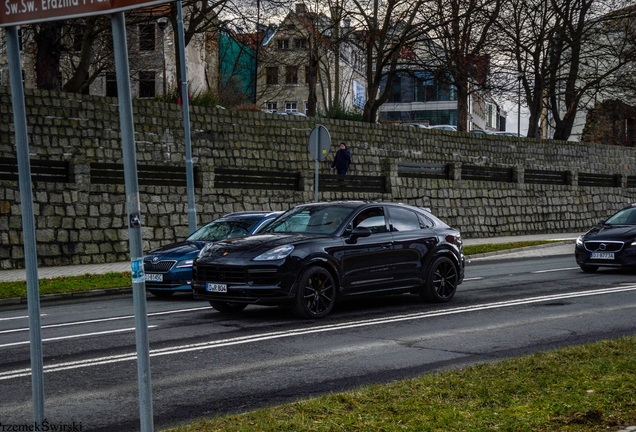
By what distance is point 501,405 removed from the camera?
6.43m

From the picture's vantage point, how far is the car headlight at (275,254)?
12.1 m

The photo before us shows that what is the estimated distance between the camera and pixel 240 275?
480 inches

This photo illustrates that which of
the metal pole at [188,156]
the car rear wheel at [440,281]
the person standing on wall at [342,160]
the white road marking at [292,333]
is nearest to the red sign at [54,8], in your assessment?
the white road marking at [292,333]

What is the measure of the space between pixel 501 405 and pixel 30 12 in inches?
157

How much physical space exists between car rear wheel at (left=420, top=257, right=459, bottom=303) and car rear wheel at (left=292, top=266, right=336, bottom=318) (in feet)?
6.64

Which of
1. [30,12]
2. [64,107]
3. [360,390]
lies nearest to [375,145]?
[64,107]

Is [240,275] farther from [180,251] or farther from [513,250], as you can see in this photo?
[513,250]

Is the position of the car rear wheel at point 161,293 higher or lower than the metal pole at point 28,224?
lower

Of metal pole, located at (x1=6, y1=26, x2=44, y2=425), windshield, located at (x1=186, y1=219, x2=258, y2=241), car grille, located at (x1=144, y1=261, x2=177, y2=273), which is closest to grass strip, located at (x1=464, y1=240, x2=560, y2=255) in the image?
windshield, located at (x1=186, y1=219, x2=258, y2=241)

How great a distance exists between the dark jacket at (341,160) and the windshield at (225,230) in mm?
12583

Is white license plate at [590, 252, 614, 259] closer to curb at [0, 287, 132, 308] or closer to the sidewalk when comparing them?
the sidewalk

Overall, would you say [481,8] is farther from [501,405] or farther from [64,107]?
[501,405]

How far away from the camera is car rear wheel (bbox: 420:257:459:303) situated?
1414cm

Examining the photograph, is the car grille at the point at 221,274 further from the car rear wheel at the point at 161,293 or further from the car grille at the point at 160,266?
the car rear wheel at the point at 161,293
